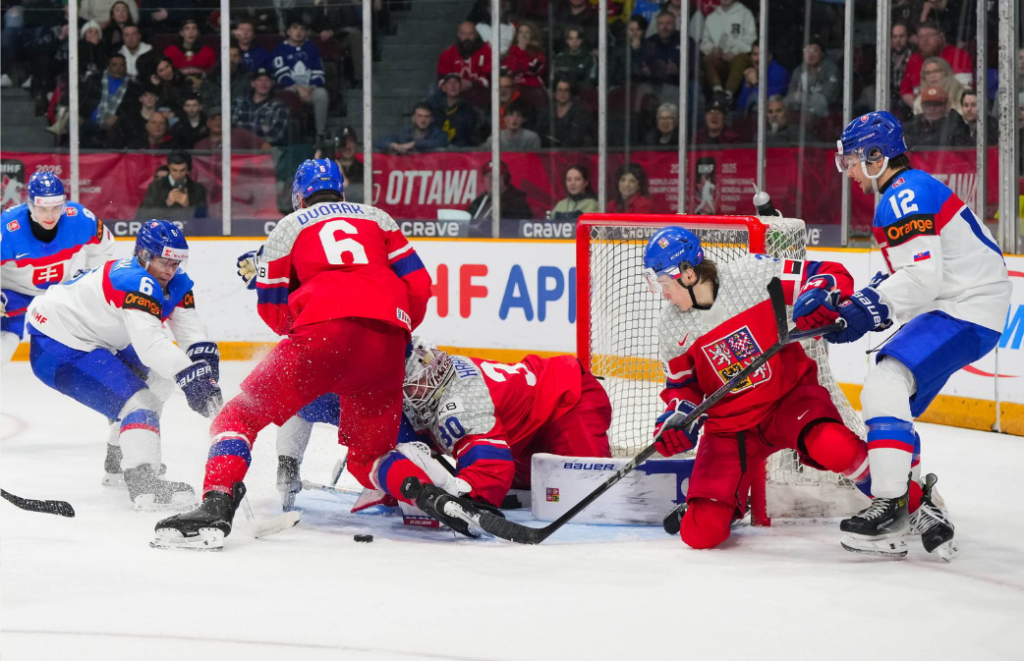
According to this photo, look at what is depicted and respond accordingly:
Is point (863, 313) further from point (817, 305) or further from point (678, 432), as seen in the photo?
point (678, 432)

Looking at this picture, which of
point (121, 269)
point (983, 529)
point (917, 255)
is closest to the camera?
point (917, 255)

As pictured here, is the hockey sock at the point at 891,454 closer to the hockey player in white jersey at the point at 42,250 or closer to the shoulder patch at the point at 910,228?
the shoulder patch at the point at 910,228

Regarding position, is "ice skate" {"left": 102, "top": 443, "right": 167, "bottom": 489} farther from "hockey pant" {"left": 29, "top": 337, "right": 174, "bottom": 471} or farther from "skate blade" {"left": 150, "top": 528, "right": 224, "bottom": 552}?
"skate blade" {"left": 150, "top": 528, "right": 224, "bottom": 552}

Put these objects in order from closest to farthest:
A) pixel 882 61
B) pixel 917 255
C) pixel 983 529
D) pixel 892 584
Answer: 1. pixel 892 584
2. pixel 917 255
3. pixel 983 529
4. pixel 882 61

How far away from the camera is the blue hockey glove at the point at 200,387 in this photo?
12.6 feet

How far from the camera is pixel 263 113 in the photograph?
801 centimetres

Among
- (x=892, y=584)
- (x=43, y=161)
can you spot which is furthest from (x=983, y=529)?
(x=43, y=161)

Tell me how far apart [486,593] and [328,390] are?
829mm

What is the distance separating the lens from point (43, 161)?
25.7 ft

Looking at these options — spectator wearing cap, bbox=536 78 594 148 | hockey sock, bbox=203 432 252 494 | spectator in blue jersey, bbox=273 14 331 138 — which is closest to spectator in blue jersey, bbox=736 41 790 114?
spectator wearing cap, bbox=536 78 594 148

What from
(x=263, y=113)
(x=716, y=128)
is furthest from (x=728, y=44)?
(x=263, y=113)

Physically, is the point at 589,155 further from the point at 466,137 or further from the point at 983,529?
the point at 983,529

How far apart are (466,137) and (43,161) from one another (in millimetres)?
2617

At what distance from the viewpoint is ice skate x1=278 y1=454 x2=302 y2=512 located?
389cm
